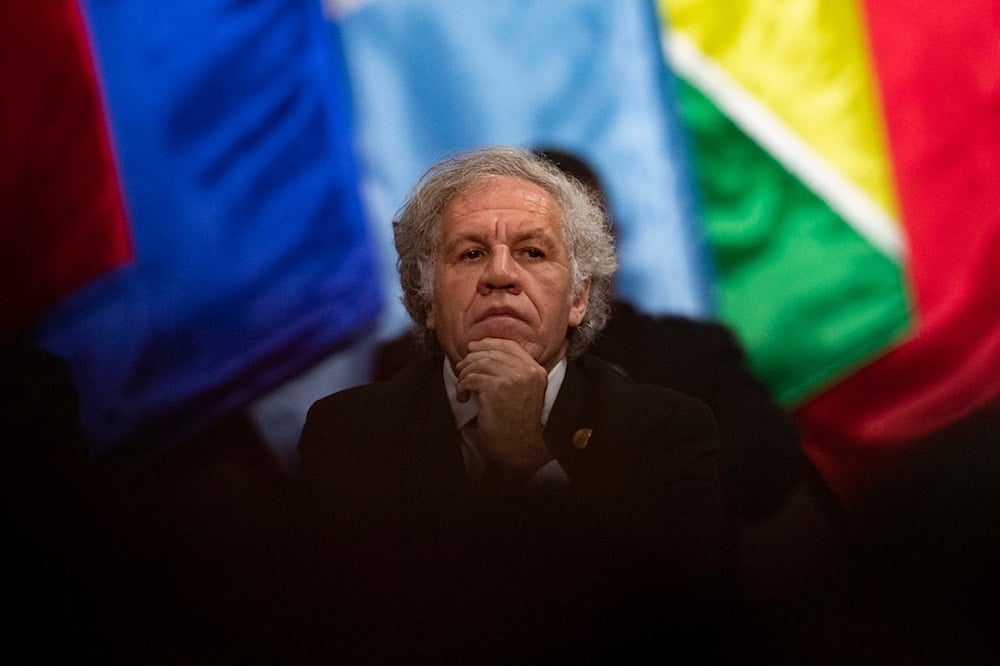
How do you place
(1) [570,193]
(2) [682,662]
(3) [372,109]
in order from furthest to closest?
(3) [372,109] → (1) [570,193] → (2) [682,662]

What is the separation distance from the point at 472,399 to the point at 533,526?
7.0 inches

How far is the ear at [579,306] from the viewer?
4.53ft

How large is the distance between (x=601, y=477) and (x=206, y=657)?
0.50 meters

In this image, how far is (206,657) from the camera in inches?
51.2

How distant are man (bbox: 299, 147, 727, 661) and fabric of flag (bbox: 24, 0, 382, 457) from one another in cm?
27

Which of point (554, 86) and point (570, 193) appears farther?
point (554, 86)

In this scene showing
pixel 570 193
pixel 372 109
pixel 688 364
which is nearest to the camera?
pixel 570 193

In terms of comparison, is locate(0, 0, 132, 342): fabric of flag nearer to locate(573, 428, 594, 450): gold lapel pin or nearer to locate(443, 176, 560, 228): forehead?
locate(443, 176, 560, 228): forehead

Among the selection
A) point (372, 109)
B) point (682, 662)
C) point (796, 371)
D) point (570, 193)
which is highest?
point (372, 109)

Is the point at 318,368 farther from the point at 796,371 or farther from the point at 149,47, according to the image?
the point at 796,371

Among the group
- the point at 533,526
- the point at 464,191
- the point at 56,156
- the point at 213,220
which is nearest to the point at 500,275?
the point at 464,191

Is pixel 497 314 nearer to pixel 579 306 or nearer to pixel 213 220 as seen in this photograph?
pixel 579 306

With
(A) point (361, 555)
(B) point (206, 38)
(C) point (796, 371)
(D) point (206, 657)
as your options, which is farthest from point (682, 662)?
(B) point (206, 38)

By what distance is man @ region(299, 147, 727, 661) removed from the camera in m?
1.25
